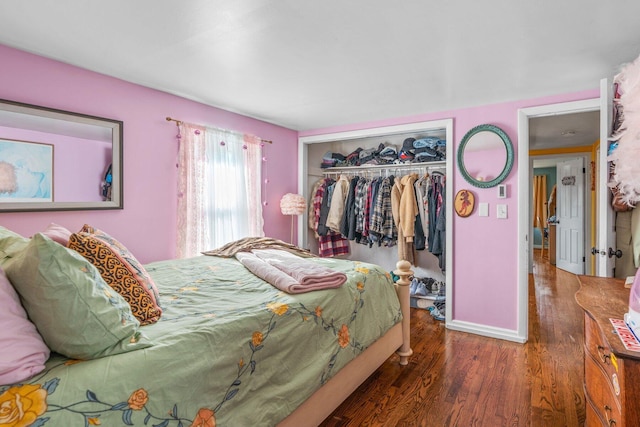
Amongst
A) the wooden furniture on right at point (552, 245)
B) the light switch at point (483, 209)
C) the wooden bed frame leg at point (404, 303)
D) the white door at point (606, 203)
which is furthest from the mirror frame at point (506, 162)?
the wooden furniture on right at point (552, 245)

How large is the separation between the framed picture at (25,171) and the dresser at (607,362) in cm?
301

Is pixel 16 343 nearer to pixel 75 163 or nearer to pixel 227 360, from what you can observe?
pixel 227 360

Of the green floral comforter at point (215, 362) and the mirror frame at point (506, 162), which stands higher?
the mirror frame at point (506, 162)

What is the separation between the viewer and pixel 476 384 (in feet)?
7.76

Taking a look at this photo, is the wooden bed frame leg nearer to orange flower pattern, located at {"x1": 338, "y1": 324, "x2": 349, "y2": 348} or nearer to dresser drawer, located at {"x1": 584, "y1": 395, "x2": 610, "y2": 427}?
orange flower pattern, located at {"x1": 338, "y1": 324, "x2": 349, "y2": 348}

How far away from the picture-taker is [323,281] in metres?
1.96

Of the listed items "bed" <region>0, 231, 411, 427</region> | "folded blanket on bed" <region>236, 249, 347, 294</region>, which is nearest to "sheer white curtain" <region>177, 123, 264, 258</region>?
"bed" <region>0, 231, 411, 427</region>

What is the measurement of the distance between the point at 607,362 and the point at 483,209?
221 centimetres

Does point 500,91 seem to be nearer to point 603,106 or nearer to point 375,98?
point 603,106

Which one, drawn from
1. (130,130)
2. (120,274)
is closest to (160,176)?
(130,130)

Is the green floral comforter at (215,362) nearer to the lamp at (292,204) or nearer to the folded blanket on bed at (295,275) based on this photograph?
the folded blanket on bed at (295,275)

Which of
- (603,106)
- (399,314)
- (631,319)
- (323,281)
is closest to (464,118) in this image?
(603,106)

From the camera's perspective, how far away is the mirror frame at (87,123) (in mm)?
2154

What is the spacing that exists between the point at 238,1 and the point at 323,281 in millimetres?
1465
